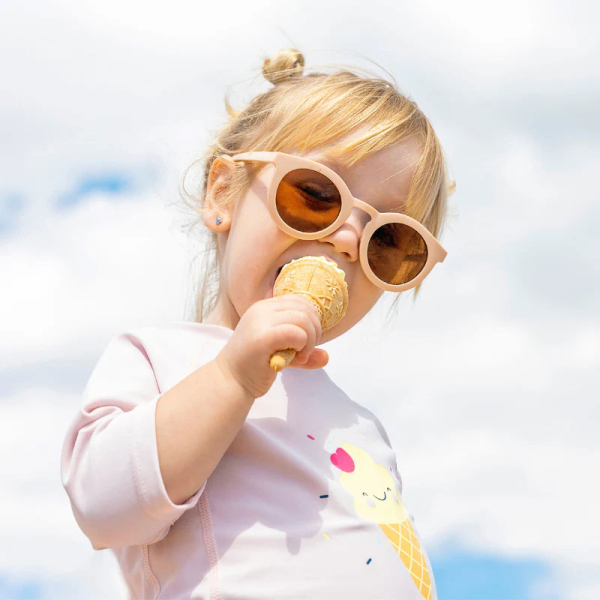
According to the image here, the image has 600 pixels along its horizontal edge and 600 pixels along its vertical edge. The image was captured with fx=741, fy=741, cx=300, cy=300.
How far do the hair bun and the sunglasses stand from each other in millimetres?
812

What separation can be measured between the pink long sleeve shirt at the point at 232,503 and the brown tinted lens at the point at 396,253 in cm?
61

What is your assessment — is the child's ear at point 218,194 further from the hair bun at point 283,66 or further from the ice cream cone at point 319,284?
the hair bun at point 283,66

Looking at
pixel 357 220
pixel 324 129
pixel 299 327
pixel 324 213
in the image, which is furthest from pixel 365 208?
pixel 299 327

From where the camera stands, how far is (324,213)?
273 cm

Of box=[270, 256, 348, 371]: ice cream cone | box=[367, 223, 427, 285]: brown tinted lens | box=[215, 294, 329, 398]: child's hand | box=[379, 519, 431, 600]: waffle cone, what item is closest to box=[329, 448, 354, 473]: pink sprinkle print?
box=[379, 519, 431, 600]: waffle cone

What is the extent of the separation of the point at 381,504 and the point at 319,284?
0.82 m

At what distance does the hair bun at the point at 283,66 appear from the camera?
3.55 meters

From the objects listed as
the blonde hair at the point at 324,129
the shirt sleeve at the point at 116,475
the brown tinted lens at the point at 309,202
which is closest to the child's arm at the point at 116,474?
the shirt sleeve at the point at 116,475

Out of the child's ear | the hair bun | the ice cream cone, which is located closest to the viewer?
the ice cream cone

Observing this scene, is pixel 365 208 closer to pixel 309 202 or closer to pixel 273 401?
pixel 309 202

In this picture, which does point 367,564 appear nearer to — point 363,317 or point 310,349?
point 310,349

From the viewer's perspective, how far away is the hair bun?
3553 millimetres

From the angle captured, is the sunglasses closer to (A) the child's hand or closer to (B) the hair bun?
(A) the child's hand

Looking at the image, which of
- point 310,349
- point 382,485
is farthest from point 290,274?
point 382,485
